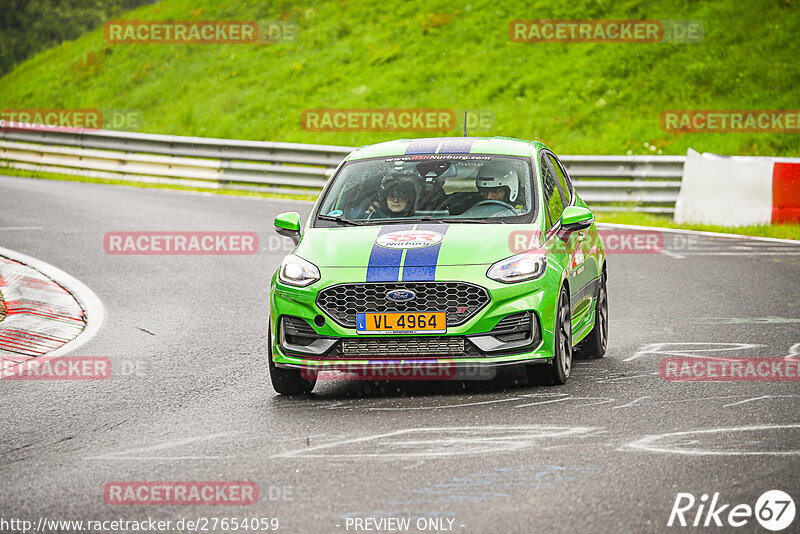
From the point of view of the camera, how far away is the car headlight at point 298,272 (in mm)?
7562

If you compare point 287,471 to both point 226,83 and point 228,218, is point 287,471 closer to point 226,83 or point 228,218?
point 228,218

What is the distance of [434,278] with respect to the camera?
7.34m

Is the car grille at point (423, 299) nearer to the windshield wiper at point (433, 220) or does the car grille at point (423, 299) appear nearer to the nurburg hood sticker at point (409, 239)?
the nurburg hood sticker at point (409, 239)

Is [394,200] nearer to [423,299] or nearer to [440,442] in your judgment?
[423,299]

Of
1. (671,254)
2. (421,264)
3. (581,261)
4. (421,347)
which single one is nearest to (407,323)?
(421,347)

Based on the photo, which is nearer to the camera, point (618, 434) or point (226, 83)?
point (618, 434)

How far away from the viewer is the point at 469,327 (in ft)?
24.0

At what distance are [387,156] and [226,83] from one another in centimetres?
2925

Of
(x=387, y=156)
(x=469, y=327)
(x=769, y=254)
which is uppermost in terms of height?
(x=387, y=156)

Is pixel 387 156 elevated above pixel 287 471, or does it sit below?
above

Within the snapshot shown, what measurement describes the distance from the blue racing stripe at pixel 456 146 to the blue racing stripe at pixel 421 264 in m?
1.44

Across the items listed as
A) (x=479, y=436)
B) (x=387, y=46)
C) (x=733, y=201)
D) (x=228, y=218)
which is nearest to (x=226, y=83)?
(x=387, y=46)

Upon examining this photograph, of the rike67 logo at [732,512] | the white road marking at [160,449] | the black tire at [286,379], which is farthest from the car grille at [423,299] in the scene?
the rike67 logo at [732,512]

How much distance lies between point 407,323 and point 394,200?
1458 millimetres
